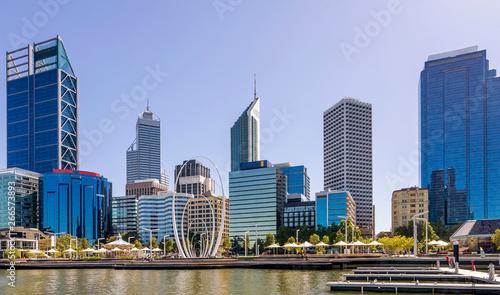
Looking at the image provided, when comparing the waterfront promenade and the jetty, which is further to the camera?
the waterfront promenade

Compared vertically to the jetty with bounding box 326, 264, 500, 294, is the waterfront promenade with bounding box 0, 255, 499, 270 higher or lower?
lower

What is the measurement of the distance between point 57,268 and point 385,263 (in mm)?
69931

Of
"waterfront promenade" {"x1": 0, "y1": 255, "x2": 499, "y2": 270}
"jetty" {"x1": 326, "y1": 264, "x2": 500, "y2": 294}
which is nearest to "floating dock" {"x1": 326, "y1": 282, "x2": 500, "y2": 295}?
"jetty" {"x1": 326, "y1": 264, "x2": 500, "y2": 294}

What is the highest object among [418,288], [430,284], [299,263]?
[430,284]

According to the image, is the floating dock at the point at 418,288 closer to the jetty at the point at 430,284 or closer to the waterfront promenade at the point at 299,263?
the jetty at the point at 430,284

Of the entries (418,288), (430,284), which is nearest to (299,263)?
(430,284)

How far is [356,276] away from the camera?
53.3 metres

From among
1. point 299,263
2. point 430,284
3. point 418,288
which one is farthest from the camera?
point 299,263

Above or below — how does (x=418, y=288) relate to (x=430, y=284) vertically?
below

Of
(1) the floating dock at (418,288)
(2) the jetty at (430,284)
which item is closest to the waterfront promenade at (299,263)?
(2) the jetty at (430,284)

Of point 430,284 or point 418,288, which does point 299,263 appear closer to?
point 430,284

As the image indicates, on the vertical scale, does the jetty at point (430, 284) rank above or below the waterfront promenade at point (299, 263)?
above

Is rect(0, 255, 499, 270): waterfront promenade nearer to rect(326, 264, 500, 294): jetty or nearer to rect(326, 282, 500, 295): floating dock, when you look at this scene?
rect(326, 264, 500, 294): jetty

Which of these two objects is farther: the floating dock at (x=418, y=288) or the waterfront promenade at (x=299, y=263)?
the waterfront promenade at (x=299, y=263)
